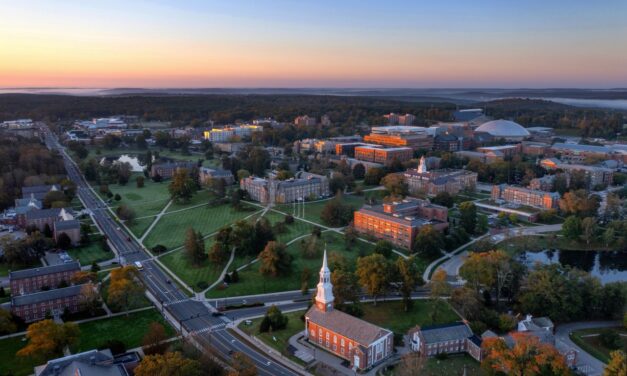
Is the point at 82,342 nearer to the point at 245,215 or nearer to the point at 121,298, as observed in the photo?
the point at 121,298

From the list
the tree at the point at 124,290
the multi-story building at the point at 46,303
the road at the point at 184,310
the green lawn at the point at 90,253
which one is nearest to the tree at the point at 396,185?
the road at the point at 184,310

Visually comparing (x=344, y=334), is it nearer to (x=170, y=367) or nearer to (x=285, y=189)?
(x=170, y=367)

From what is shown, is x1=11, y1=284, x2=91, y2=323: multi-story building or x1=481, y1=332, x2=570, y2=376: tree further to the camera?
x1=11, y1=284, x2=91, y2=323: multi-story building

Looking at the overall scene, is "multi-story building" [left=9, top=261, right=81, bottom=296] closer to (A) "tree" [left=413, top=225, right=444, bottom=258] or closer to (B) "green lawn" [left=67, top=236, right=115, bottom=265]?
(B) "green lawn" [left=67, top=236, right=115, bottom=265]

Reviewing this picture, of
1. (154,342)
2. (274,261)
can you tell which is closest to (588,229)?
(274,261)

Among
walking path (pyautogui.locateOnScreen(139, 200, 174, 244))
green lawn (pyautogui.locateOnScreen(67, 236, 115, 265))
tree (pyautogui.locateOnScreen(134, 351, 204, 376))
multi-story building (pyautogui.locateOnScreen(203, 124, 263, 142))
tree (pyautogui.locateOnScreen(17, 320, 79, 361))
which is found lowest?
green lawn (pyautogui.locateOnScreen(67, 236, 115, 265))

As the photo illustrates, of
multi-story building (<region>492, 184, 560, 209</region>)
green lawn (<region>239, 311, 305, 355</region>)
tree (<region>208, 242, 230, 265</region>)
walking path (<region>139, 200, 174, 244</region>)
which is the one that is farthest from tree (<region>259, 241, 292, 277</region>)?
multi-story building (<region>492, 184, 560, 209</region>)
